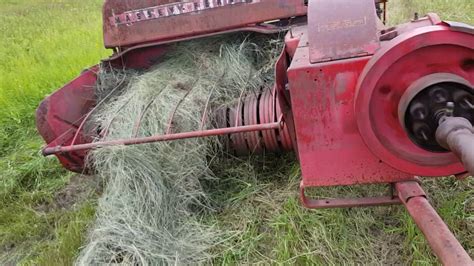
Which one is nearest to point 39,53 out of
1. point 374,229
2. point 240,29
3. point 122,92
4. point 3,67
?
point 3,67

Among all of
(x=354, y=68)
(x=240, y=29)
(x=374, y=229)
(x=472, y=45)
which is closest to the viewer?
(x=472, y=45)

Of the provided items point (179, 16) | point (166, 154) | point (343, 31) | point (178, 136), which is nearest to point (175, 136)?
point (178, 136)

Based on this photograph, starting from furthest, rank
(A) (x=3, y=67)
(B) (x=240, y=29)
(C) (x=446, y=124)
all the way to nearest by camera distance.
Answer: (A) (x=3, y=67) < (B) (x=240, y=29) < (C) (x=446, y=124)

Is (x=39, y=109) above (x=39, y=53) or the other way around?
above

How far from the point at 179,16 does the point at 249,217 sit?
1561 mm

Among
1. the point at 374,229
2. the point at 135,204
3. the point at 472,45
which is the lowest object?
the point at 374,229

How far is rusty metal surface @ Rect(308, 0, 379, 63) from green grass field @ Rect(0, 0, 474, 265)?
1.07 metres

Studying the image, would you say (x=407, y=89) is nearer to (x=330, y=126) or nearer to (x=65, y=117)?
(x=330, y=126)

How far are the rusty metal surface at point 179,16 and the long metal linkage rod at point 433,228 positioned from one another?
1.84m

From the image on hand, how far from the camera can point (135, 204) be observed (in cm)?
284

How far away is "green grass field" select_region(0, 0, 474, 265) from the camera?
8.34 ft

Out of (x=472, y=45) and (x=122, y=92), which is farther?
(x=122, y=92)

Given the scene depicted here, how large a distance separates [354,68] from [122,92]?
2.17 metres

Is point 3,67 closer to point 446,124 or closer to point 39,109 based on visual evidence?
point 39,109
